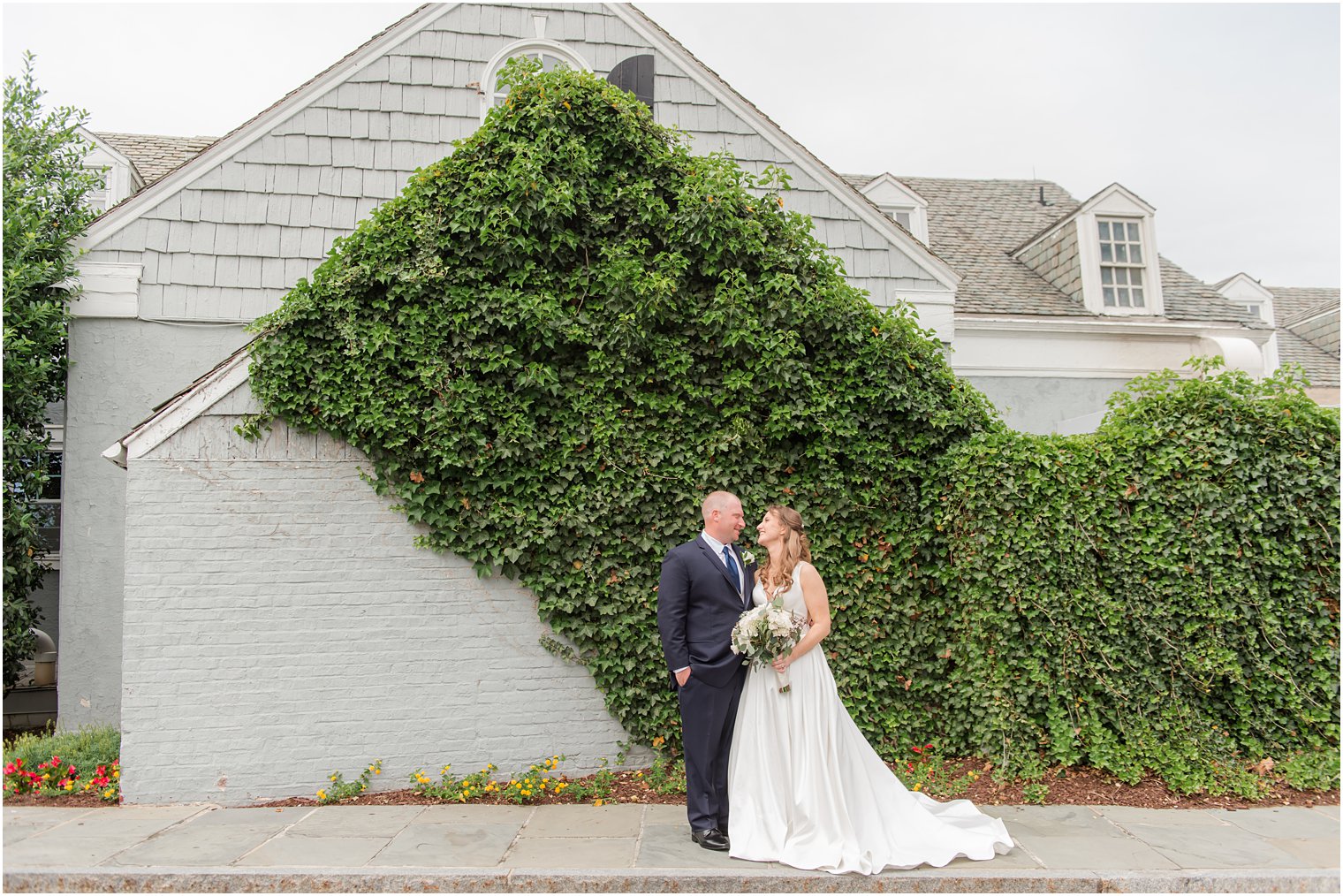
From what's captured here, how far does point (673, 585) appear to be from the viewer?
209 inches

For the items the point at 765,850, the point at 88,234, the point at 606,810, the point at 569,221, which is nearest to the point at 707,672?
the point at 765,850

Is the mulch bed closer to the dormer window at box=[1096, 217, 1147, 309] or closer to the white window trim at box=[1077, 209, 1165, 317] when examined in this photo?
the white window trim at box=[1077, 209, 1165, 317]

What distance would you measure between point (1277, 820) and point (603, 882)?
4608 mm

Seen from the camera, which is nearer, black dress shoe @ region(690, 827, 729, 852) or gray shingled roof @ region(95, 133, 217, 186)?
black dress shoe @ region(690, 827, 729, 852)

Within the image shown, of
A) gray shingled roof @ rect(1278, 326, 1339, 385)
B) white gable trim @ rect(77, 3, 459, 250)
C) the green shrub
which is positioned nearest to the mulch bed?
the green shrub

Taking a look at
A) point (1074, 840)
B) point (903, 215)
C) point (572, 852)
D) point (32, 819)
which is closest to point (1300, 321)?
point (903, 215)

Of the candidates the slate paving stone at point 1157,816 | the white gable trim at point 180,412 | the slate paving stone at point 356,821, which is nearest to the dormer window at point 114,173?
the white gable trim at point 180,412

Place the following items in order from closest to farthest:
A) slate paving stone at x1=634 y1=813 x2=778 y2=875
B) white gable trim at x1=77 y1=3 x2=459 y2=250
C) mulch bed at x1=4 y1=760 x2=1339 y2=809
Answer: slate paving stone at x1=634 y1=813 x2=778 y2=875, mulch bed at x1=4 y1=760 x2=1339 y2=809, white gable trim at x1=77 y1=3 x2=459 y2=250

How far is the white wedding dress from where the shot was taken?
498cm

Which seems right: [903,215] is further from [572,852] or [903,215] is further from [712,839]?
[572,852]

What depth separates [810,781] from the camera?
5.10 m

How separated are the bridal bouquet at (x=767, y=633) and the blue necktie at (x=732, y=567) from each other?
264mm

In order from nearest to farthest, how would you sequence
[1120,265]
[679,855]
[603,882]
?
[603,882], [679,855], [1120,265]

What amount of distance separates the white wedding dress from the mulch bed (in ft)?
3.45
